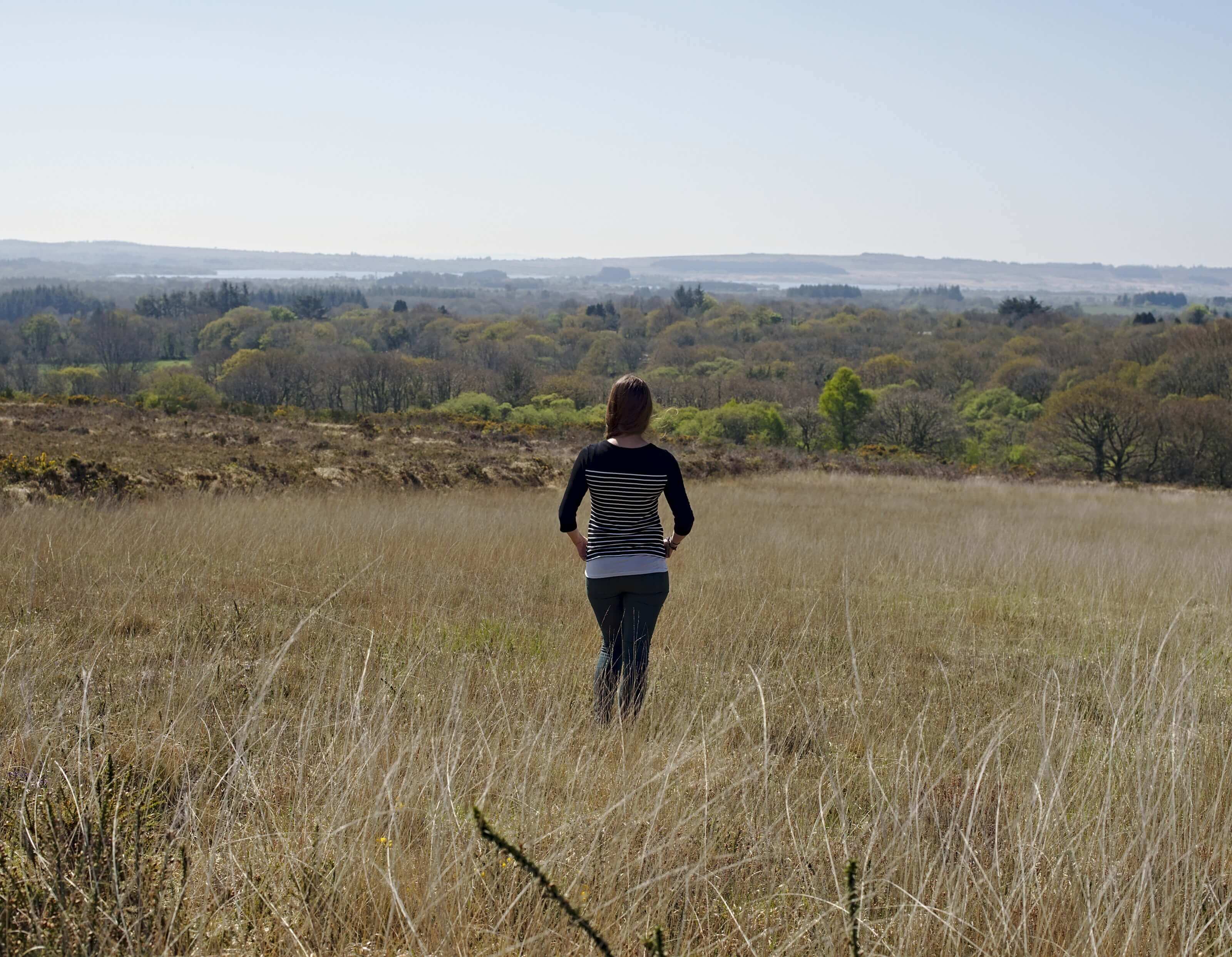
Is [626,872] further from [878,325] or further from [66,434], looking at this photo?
[878,325]

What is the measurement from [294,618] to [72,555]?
204 cm

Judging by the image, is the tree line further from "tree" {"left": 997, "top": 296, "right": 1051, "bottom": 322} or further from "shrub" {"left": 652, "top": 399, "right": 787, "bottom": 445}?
"tree" {"left": 997, "top": 296, "right": 1051, "bottom": 322}

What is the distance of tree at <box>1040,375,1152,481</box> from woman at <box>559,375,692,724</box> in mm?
43231

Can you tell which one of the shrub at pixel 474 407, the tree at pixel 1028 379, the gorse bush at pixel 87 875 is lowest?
the shrub at pixel 474 407

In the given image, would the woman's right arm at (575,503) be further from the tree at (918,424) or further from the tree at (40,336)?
the tree at (40,336)

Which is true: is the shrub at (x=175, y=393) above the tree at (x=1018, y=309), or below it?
below

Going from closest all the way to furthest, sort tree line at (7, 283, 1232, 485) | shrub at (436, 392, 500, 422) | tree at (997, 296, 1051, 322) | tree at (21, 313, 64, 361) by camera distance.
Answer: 1. tree line at (7, 283, 1232, 485)
2. shrub at (436, 392, 500, 422)
3. tree at (21, 313, 64, 361)
4. tree at (997, 296, 1051, 322)

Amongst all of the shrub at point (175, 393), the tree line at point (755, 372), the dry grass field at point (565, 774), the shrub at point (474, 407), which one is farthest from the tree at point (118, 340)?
the dry grass field at point (565, 774)

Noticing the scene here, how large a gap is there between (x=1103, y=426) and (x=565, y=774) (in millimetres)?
45809

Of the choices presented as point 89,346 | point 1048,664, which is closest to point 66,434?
point 1048,664

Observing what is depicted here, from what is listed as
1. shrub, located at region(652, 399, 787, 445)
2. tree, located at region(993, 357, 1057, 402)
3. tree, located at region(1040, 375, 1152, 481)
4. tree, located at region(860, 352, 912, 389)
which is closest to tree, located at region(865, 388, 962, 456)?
shrub, located at region(652, 399, 787, 445)

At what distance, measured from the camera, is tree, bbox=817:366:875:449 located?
5247 centimetres

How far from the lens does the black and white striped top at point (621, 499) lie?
13.0ft

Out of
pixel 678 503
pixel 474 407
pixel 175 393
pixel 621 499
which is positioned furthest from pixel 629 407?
pixel 175 393
